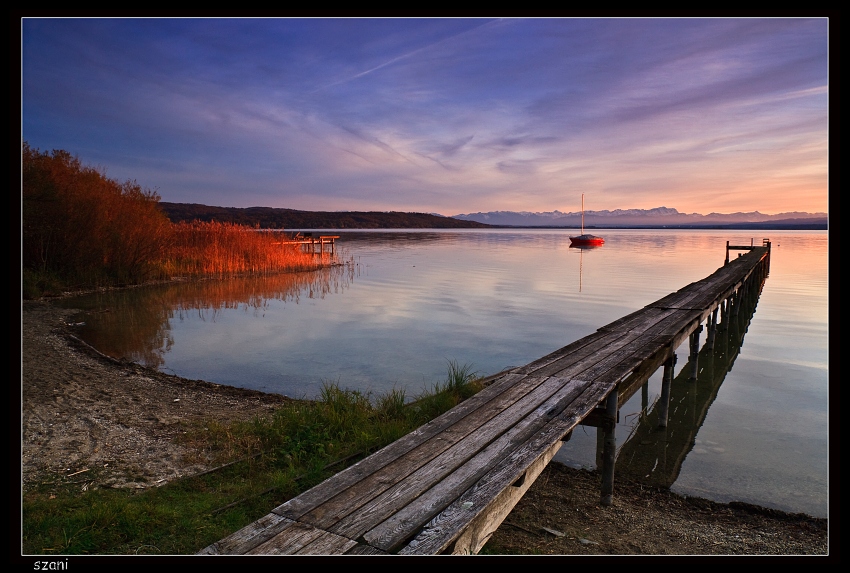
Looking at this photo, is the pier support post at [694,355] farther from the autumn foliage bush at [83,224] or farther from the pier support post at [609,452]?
the autumn foliage bush at [83,224]

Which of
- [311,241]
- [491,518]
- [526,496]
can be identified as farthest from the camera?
[311,241]

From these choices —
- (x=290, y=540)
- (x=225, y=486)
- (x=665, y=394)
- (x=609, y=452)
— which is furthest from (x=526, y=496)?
(x=665, y=394)

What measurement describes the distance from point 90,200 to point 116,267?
332 centimetres

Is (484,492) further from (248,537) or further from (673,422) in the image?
(673,422)

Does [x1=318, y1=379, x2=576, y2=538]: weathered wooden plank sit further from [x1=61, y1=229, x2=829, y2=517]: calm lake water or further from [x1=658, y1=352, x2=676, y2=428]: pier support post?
[x1=658, y1=352, x2=676, y2=428]: pier support post

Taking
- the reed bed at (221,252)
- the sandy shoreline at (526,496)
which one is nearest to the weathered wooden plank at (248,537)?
the sandy shoreline at (526,496)

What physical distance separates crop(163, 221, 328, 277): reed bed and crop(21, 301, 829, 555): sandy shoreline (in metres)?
16.3

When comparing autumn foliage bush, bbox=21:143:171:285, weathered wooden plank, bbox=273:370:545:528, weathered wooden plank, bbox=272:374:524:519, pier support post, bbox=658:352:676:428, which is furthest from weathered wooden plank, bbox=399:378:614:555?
autumn foliage bush, bbox=21:143:171:285

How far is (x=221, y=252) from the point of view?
25.1 meters

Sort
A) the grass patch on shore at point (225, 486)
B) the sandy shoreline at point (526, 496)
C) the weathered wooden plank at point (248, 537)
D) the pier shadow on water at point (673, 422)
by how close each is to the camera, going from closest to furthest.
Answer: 1. the weathered wooden plank at point (248, 537)
2. the grass patch on shore at point (225, 486)
3. the sandy shoreline at point (526, 496)
4. the pier shadow on water at point (673, 422)

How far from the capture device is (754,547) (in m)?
4.75

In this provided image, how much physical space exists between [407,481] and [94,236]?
62.2ft

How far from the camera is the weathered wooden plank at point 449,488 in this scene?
114 inches
